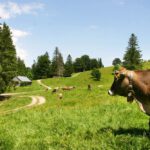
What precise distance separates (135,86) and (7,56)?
70454 millimetres

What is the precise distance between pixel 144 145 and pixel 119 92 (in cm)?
214

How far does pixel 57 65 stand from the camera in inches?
6973

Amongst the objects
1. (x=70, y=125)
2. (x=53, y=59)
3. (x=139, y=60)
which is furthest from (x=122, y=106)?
(x=53, y=59)

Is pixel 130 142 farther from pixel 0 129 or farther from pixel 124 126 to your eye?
pixel 0 129

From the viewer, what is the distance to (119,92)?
10789 mm

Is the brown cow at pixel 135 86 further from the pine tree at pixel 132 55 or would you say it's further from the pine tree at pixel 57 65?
the pine tree at pixel 57 65

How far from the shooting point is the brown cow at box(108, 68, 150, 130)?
10102 mm

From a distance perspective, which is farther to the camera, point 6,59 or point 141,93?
point 6,59

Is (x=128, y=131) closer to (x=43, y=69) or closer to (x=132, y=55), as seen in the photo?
(x=132, y=55)

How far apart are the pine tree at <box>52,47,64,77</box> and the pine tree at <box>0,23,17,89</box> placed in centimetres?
8908

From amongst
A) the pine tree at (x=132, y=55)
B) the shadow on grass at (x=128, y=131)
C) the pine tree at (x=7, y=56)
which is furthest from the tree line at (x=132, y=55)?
the shadow on grass at (x=128, y=131)

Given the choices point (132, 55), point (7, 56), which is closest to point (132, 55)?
point (132, 55)

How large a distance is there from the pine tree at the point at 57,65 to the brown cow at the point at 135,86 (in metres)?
160

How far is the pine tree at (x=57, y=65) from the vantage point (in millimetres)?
172887
